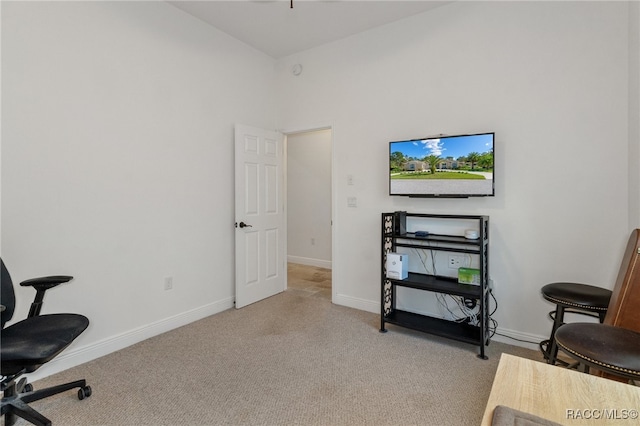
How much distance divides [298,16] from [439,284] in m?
2.82

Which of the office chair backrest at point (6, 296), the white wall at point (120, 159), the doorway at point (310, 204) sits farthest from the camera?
the doorway at point (310, 204)

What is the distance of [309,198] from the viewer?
18.5ft

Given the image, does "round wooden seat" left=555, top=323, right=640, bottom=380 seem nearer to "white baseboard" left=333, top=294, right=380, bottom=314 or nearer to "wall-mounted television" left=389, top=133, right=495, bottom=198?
"wall-mounted television" left=389, top=133, right=495, bottom=198

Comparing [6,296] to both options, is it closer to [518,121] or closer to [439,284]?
[439,284]

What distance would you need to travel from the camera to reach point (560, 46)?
95.0 inches

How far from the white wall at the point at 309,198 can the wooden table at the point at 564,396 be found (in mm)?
4370

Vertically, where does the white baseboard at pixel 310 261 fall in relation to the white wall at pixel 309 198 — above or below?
below

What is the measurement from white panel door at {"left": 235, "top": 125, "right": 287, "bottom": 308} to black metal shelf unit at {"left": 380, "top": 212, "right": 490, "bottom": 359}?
1523 millimetres

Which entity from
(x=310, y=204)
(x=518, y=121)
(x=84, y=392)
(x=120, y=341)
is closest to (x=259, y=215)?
(x=120, y=341)

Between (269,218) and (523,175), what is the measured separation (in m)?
2.66

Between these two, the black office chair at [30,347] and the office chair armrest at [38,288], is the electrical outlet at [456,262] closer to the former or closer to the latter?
the black office chair at [30,347]

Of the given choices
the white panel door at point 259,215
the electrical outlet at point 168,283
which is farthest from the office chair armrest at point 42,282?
the white panel door at point 259,215

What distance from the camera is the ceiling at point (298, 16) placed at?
9.46ft

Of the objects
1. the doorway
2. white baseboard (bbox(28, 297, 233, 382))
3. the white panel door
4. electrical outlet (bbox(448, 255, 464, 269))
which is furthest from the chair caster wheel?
the doorway
